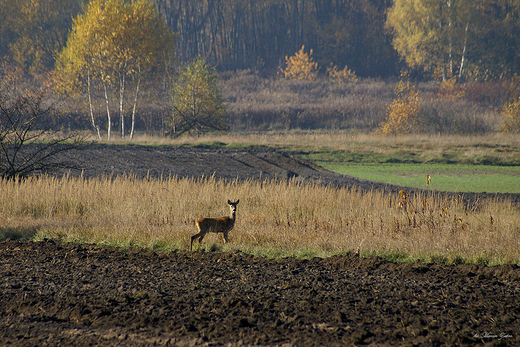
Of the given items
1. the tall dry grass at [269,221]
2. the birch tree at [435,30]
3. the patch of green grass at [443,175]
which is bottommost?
the patch of green grass at [443,175]

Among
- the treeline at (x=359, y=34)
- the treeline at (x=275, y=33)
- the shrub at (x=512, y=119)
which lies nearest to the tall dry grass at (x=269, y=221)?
the shrub at (x=512, y=119)

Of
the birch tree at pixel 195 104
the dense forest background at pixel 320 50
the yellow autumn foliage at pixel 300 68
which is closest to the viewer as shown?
the birch tree at pixel 195 104

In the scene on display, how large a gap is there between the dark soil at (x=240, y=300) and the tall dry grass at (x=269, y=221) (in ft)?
2.78

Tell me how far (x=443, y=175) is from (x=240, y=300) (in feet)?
69.2

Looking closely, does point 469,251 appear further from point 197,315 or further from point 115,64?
point 115,64

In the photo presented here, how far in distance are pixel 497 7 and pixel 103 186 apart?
214ft

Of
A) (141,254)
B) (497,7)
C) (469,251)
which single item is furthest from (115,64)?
(497,7)

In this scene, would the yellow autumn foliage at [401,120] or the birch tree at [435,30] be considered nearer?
the yellow autumn foliage at [401,120]

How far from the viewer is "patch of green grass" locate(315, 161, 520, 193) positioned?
21141 millimetres

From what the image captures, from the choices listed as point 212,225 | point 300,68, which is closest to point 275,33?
point 300,68

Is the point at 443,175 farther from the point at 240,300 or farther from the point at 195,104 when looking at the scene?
the point at 240,300

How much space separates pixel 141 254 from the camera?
9.53 metres

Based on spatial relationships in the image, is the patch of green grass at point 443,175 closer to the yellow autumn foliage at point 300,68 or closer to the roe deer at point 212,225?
the roe deer at point 212,225

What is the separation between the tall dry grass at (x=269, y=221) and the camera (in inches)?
388
